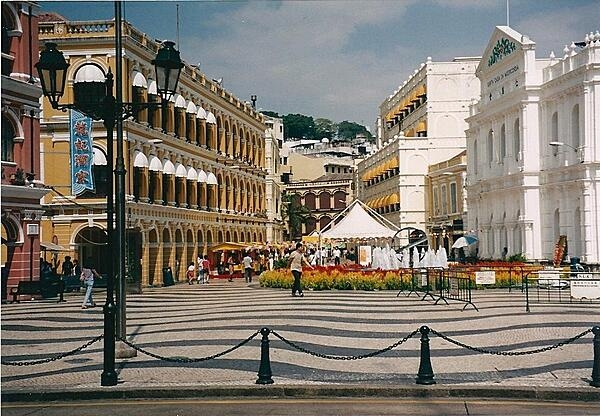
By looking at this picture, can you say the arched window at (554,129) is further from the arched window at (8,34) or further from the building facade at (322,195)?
the building facade at (322,195)

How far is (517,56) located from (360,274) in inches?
830

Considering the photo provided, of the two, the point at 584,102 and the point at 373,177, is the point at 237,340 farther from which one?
the point at 373,177

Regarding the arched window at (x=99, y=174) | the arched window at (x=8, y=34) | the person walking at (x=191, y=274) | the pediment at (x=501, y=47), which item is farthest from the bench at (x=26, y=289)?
the pediment at (x=501, y=47)

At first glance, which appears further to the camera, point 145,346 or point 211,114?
point 211,114

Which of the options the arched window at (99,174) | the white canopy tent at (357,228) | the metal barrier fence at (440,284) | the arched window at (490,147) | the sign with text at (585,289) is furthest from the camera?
the arched window at (490,147)

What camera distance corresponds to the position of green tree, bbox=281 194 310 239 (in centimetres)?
8869

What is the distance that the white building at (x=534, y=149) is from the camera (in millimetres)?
41875

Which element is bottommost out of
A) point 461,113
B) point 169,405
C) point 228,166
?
point 169,405

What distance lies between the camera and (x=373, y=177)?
7681 cm

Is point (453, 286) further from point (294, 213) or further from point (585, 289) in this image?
point (294, 213)

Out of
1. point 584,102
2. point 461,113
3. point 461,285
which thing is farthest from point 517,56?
point 461,285

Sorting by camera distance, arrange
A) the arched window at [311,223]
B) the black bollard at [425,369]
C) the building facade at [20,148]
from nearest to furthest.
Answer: the black bollard at [425,369] → the building facade at [20,148] → the arched window at [311,223]

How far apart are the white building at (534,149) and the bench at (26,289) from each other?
2591 centimetres

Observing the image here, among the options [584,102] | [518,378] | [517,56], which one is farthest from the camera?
[517,56]
